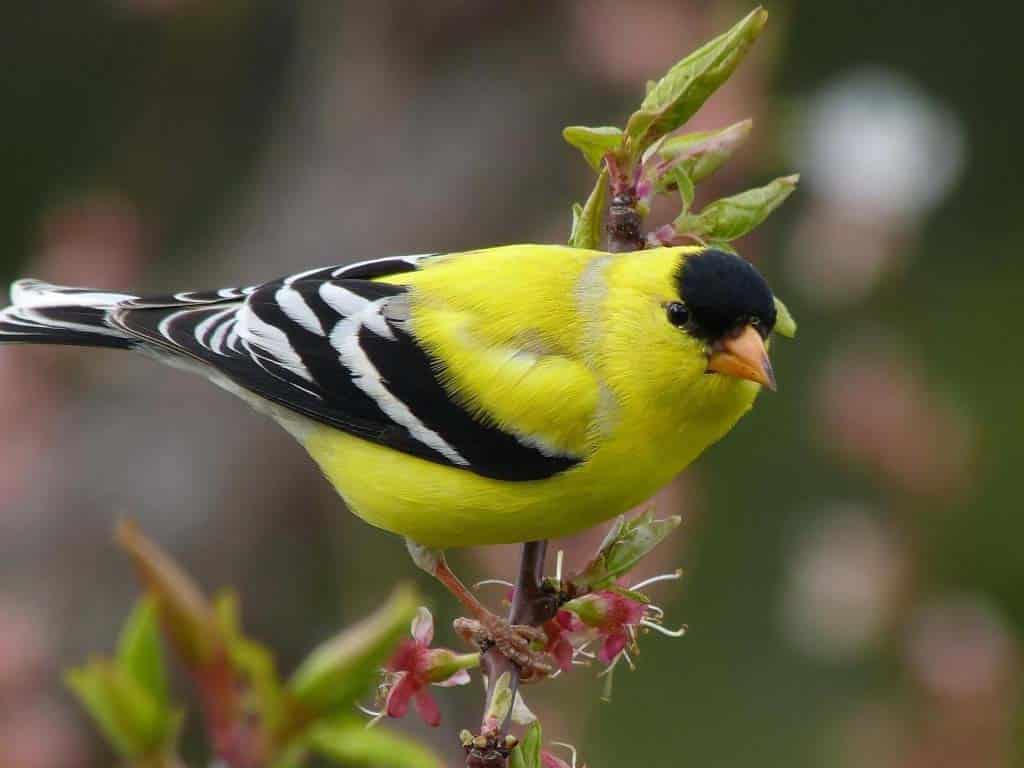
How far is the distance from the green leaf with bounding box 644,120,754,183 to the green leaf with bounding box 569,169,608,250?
0.34 ft

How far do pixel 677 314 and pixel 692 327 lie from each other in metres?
0.03

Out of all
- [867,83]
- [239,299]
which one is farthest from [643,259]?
[867,83]

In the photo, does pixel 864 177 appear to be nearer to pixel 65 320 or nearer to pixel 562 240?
pixel 562 240

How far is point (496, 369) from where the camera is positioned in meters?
2.25

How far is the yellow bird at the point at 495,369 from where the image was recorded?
2176 millimetres

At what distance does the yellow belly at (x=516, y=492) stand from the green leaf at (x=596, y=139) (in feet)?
1.76

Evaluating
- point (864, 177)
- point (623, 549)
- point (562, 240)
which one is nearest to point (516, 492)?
point (623, 549)

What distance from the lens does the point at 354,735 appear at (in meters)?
0.81

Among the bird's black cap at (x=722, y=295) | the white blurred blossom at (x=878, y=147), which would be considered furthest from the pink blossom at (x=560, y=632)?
the white blurred blossom at (x=878, y=147)

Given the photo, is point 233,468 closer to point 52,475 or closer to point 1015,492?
point 52,475

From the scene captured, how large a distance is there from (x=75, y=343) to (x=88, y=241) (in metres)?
1.56

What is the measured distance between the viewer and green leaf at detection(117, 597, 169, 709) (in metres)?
0.82

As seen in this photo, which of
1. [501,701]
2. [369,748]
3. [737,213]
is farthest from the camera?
[737,213]

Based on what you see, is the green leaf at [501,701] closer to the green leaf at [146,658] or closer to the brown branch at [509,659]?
the brown branch at [509,659]
